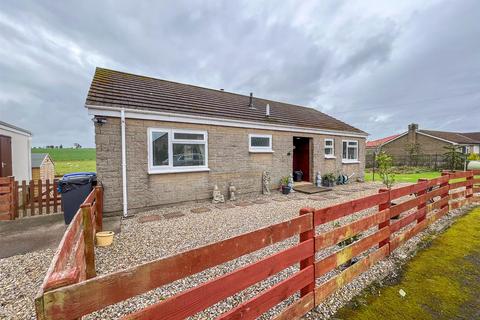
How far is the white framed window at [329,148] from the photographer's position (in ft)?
41.2

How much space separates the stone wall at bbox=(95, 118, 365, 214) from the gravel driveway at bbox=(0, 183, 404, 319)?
63 cm

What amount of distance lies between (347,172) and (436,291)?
11.5m

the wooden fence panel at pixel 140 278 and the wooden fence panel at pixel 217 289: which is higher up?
the wooden fence panel at pixel 140 278

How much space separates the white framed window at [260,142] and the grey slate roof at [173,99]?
0.71 m

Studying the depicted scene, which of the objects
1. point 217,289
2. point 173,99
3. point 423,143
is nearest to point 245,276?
point 217,289

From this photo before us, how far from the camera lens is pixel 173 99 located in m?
8.56

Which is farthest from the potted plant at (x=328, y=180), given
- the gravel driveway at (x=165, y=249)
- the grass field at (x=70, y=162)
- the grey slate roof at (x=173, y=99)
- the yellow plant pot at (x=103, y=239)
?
the grass field at (x=70, y=162)

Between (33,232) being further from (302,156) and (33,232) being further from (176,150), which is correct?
(302,156)

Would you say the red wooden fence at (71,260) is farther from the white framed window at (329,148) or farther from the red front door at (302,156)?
the white framed window at (329,148)

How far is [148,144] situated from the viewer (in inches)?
276

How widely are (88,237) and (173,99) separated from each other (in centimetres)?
670

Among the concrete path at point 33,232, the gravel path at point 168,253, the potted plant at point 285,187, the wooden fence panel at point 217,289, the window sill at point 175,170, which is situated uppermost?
the window sill at point 175,170

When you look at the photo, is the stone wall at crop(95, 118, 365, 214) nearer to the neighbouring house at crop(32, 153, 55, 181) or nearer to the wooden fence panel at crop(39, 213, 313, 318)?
the wooden fence panel at crop(39, 213, 313, 318)

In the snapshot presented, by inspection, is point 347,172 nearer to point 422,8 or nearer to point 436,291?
point 422,8
